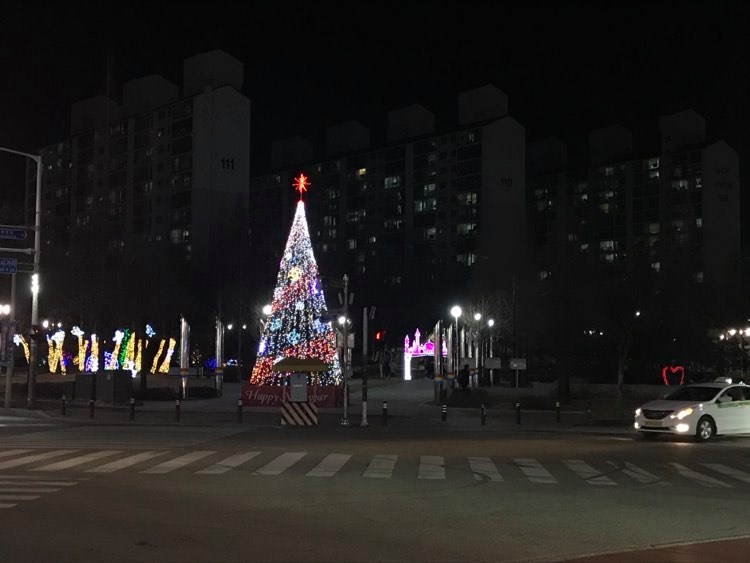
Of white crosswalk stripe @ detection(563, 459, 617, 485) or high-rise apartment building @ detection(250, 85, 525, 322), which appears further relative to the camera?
high-rise apartment building @ detection(250, 85, 525, 322)

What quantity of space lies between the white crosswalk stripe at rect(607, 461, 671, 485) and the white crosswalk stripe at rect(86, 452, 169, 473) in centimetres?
978

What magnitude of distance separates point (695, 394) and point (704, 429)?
1.41 metres

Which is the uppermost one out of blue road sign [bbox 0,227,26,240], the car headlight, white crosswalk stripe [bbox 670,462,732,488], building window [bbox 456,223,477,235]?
building window [bbox 456,223,477,235]

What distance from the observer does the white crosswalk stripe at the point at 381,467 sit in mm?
15581

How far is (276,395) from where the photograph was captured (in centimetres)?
3962

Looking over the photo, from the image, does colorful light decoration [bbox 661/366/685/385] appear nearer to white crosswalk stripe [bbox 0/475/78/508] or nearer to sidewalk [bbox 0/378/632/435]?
sidewalk [bbox 0/378/632/435]

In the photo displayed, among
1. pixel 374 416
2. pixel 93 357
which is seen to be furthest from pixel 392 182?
pixel 374 416

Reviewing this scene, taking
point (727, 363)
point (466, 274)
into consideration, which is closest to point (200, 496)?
point (727, 363)

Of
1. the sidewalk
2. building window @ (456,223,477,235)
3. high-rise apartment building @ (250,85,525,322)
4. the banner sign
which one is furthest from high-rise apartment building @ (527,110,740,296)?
the banner sign

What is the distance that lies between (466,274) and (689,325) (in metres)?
38.0

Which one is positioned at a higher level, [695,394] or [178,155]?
[178,155]

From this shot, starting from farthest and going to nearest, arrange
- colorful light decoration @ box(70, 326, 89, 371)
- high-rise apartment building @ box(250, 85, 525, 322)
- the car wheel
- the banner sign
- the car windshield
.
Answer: high-rise apartment building @ box(250, 85, 525, 322) < colorful light decoration @ box(70, 326, 89, 371) < the banner sign < the car windshield < the car wheel

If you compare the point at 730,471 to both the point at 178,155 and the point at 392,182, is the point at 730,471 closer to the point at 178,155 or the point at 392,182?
the point at 178,155

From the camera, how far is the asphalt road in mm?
9344
